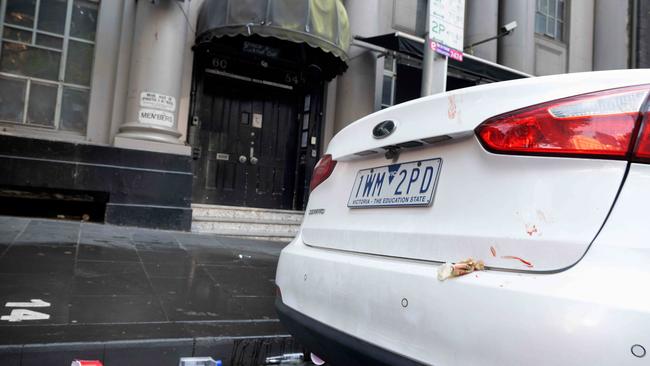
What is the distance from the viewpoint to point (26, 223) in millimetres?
5812

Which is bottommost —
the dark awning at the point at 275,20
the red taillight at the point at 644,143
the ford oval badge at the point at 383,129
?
the red taillight at the point at 644,143

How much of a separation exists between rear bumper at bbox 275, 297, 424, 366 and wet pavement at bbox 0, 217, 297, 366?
837mm

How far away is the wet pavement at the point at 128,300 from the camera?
2.52m

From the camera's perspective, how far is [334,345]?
1.76m

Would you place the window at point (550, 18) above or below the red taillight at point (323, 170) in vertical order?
above

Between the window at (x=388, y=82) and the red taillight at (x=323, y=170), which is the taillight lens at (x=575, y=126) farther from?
the window at (x=388, y=82)

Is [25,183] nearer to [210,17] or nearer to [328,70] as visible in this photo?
[210,17]

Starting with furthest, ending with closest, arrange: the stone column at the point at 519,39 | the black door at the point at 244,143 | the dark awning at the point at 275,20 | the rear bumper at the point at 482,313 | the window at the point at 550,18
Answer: the window at the point at 550,18 → the stone column at the point at 519,39 → the black door at the point at 244,143 → the dark awning at the point at 275,20 → the rear bumper at the point at 482,313

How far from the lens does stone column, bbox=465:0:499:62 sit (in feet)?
34.8

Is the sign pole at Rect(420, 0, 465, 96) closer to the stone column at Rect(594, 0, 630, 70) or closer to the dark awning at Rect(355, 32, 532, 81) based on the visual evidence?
the dark awning at Rect(355, 32, 532, 81)

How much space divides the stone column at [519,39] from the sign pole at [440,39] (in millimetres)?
5787

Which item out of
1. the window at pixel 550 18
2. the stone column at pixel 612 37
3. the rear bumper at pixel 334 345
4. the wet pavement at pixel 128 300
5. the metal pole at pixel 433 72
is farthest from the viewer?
the stone column at pixel 612 37

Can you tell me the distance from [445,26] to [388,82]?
4157mm

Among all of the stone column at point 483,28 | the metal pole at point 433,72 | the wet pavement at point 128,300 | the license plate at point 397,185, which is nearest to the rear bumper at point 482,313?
the license plate at point 397,185
